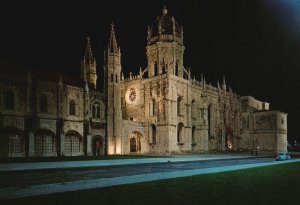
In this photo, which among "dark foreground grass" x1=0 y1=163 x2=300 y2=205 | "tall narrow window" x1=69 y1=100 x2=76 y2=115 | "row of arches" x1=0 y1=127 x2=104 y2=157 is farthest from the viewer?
"tall narrow window" x1=69 y1=100 x2=76 y2=115

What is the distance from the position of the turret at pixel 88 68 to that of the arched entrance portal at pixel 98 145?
13.2m

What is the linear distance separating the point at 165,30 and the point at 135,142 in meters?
19.9

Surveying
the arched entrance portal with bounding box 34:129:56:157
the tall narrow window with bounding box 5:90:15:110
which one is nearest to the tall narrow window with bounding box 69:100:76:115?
the arched entrance portal with bounding box 34:129:56:157

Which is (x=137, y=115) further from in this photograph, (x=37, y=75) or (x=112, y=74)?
(x=37, y=75)

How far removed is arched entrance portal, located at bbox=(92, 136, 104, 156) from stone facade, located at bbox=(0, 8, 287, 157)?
5.8 inches

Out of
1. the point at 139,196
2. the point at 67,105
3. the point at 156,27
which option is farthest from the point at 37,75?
the point at 139,196

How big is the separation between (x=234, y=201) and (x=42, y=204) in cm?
584

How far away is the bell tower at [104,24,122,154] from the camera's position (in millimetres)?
51219

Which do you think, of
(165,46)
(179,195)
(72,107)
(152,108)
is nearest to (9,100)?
(72,107)

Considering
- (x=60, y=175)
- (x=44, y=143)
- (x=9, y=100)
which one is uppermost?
(x=9, y=100)

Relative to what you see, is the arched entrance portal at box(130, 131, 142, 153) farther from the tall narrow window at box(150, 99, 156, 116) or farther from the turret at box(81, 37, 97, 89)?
the turret at box(81, 37, 97, 89)

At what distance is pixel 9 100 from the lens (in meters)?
40.5

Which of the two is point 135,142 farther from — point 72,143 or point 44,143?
point 44,143

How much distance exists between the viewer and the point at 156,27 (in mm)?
60250
